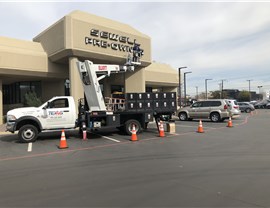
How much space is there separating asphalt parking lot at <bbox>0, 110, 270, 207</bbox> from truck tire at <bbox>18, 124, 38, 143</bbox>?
1300 mm

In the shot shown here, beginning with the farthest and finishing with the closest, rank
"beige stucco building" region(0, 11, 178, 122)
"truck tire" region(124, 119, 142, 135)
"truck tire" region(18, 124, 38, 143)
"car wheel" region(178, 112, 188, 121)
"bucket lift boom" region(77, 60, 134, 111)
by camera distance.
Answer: "car wheel" region(178, 112, 188, 121), "beige stucco building" region(0, 11, 178, 122), "truck tire" region(124, 119, 142, 135), "bucket lift boom" region(77, 60, 134, 111), "truck tire" region(18, 124, 38, 143)

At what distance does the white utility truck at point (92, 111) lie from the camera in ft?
36.9

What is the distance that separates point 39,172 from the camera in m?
6.37

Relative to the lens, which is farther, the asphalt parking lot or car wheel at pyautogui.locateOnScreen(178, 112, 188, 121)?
car wheel at pyautogui.locateOnScreen(178, 112, 188, 121)

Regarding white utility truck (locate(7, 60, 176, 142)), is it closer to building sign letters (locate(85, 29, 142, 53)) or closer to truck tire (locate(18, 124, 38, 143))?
truck tire (locate(18, 124, 38, 143))

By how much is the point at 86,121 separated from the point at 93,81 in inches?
80.0

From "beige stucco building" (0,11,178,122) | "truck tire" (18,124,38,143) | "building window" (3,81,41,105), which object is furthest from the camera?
"building window" (3,81,41,105)

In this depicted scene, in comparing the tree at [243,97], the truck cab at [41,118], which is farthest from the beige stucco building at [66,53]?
the tree at [243,97]

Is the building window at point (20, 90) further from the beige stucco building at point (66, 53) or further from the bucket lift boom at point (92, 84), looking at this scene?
the bucket lift boom at point (92, 84)

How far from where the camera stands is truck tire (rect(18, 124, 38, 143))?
434 inches

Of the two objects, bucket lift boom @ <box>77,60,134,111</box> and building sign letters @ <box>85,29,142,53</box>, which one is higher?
building sign letters @ <box>85,29,142,53</box>

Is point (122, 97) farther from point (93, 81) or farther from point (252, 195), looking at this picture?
point (252, 195)

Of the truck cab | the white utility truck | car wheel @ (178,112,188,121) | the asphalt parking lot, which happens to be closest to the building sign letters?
the white utility truck

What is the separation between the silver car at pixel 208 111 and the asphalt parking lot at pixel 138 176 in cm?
1045
